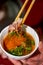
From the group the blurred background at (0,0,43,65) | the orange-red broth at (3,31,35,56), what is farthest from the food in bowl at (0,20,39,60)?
the blurred background at (0,0,43,65)

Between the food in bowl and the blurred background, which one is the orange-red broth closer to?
the food in bowl

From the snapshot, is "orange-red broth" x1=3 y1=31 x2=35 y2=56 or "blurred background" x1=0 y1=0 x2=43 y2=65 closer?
"orange-red broth" x1=3 y1=31 x2=35 y2=56

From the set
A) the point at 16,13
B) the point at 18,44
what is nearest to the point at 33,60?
the point at 18,44

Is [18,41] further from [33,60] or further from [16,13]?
[16,13]

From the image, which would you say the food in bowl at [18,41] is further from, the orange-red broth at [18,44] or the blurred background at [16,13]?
the blurred background at [16,13]

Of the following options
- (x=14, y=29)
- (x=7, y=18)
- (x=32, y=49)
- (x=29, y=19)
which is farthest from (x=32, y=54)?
(x=7, y=18)

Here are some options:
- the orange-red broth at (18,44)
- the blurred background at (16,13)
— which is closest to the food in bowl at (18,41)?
the orange-red broth at (18,44)

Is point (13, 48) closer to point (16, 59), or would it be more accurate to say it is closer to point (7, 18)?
point (16, 59)
